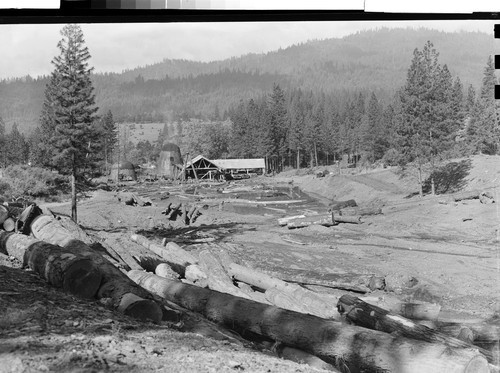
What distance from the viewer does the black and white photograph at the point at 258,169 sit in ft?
12.9

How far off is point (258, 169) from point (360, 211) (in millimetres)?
1226

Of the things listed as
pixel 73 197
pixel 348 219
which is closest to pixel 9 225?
pixel 73 197

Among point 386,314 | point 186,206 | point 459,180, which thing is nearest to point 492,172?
point 459,180

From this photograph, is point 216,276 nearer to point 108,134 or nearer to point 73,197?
point 73,197

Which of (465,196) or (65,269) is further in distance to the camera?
(465,196)

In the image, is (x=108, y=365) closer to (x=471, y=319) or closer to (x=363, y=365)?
(x=363, y=365)

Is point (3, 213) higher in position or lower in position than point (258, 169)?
lower

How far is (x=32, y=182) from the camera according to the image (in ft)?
15.0

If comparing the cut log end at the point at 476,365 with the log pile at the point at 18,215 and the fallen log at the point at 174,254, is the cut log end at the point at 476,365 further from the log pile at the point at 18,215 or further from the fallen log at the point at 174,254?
the log pile at the point at 18,215

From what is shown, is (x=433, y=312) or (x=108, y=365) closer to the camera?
(x=108, y=365)

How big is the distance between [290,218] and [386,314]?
1652mm

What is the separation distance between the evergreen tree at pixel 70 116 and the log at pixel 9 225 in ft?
3.80

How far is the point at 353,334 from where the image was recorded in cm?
309

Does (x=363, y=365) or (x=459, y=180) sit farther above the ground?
A: (x=459, y=180)
